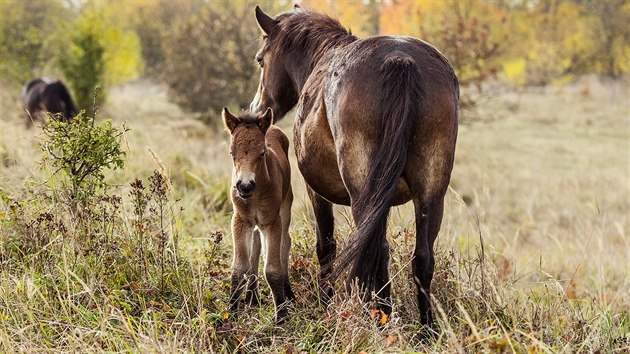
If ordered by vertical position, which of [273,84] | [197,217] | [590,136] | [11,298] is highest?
[273,84]

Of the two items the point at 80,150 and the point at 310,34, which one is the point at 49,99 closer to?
the point at 80,150

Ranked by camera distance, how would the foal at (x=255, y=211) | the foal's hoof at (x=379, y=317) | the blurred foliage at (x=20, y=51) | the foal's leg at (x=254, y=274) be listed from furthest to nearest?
the blurred foliage at (x=20, y=51) → the foal's leg at (x=254, y=274) → the foal at (x=255, y=211) → the foal's hoof at (x=379, y=317)

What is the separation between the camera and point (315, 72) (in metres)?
4.34

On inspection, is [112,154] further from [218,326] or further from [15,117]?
[15,117]

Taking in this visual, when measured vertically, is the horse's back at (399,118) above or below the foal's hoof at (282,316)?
above

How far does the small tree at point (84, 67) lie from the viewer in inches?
637

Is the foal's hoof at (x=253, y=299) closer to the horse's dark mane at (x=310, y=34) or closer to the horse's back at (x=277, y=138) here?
the horse's back at (x=277, y=138)

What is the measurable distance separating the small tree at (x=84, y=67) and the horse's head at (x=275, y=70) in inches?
480

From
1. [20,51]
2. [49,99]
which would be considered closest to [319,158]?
[49,99]

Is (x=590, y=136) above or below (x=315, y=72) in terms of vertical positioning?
below

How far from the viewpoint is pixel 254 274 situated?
4070 mm

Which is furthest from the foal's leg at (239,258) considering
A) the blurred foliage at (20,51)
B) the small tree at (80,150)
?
the blurred foliage at (20,51)

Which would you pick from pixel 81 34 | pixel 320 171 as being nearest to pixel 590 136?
pixel 81 34

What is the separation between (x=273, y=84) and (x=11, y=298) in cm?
253
